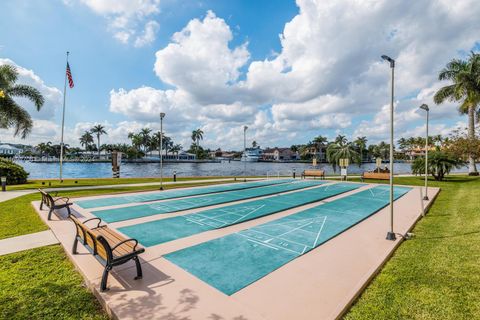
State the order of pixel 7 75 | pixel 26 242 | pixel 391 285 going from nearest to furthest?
pixel 391 285, pixel 26 242, pixel 7 75

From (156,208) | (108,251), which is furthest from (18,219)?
(108,251)

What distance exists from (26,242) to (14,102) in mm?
18882

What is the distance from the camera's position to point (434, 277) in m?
5.00

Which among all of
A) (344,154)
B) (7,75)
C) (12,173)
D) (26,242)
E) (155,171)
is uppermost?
(7,75)

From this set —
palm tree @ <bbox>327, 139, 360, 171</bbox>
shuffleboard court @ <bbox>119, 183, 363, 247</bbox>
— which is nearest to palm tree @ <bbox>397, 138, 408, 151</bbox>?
palm tree @ <bbox>327, 139, 360, 171</bbox>

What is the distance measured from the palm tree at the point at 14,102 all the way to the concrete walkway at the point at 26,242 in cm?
1739

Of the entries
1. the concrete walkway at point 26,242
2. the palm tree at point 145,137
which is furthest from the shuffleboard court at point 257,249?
the palm tree at point 145,137

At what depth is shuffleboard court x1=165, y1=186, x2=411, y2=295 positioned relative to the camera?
520cm

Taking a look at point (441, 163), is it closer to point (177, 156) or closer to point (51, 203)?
point (51, 203)

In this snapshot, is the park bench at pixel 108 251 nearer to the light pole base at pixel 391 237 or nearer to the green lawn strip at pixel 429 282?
the green lawn strip at pixel 429 282

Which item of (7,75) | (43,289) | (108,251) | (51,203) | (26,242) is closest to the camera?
(108,251)

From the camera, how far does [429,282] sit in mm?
4809

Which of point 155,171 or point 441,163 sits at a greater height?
point 441,163

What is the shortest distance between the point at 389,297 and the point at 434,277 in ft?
4.87
